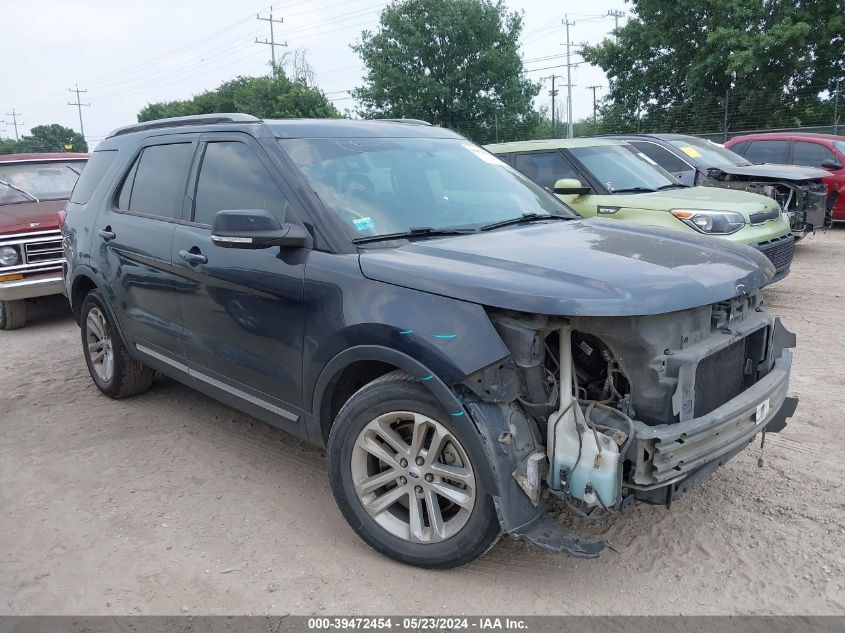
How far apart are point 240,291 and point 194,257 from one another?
1.55 feet

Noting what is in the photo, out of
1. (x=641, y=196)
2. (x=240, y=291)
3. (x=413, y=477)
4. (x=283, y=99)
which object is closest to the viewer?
(x=413, y=477)

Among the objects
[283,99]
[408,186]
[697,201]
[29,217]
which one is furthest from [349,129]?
[283,99]

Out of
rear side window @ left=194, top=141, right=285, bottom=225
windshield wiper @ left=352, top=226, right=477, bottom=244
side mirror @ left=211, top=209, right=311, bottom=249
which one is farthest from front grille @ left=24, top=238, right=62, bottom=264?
windshield wiper @ left=352, top=226, right=477, bottom=244

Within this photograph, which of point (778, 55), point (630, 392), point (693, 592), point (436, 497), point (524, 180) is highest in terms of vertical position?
point (778, 55)

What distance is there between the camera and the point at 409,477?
299cm

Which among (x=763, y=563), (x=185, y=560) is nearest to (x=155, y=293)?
(x=185, y=560)

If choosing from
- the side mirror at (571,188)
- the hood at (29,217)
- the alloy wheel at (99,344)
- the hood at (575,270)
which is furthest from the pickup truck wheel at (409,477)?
the hood at (29,217)

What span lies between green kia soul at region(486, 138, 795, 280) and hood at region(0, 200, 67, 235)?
206 inches

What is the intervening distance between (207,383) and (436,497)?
70.2 inches

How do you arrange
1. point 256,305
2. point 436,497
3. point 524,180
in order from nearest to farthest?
1. point 436,497
2. point 256,305
3. point 524,180

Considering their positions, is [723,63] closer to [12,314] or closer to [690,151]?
[690,151]

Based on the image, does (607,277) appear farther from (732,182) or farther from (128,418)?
(732,182)

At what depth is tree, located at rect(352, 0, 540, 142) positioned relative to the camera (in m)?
39.3

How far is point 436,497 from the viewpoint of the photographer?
9.74ft
